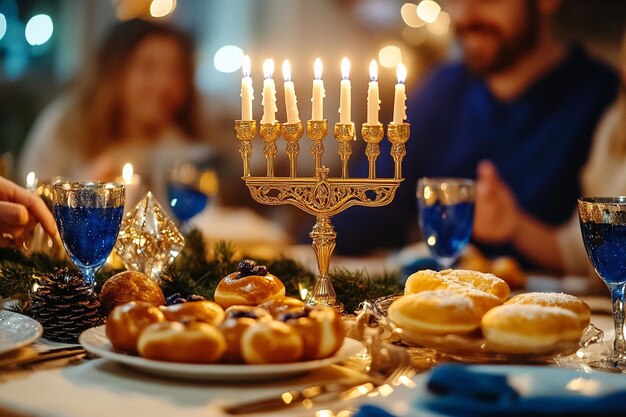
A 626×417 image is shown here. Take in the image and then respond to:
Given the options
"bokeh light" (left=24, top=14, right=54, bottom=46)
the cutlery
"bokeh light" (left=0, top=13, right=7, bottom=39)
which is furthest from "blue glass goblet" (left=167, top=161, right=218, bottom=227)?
"bokeh light" (left=0, top=13, right=7, bottom=39)

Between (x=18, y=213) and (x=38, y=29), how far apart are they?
160 inches

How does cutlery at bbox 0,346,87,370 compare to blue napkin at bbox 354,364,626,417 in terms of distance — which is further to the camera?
cutlery at bbox 0,346,87,370

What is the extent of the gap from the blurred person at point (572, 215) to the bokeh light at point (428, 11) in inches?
30.2

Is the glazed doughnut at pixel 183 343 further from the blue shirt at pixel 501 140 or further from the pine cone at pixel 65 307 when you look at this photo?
the blue shirt at pixel 501 140

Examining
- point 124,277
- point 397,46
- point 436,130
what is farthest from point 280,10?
point 124,277

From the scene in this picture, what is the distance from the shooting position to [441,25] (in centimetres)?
430

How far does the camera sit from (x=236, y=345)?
105cm

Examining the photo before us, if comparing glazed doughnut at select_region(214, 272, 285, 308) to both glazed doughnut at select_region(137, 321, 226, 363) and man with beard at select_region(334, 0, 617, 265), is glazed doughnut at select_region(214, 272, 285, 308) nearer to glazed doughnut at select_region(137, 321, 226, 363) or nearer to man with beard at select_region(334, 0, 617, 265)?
glazed doughnut at select_region(137, 321, 226, 363)

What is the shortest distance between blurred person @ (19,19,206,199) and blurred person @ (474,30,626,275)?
165cm

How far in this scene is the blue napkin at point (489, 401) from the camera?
2.90 ft

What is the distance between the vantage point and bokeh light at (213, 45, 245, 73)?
4805 millimetres

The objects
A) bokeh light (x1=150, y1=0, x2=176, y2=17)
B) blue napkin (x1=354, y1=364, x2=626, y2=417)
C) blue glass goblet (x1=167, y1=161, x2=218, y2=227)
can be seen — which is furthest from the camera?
bokeh light (x1=150, y1=0, x2=176, y2=17)

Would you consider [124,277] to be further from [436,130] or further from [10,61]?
[10,61]

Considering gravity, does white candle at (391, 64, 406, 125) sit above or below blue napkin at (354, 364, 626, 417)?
above
